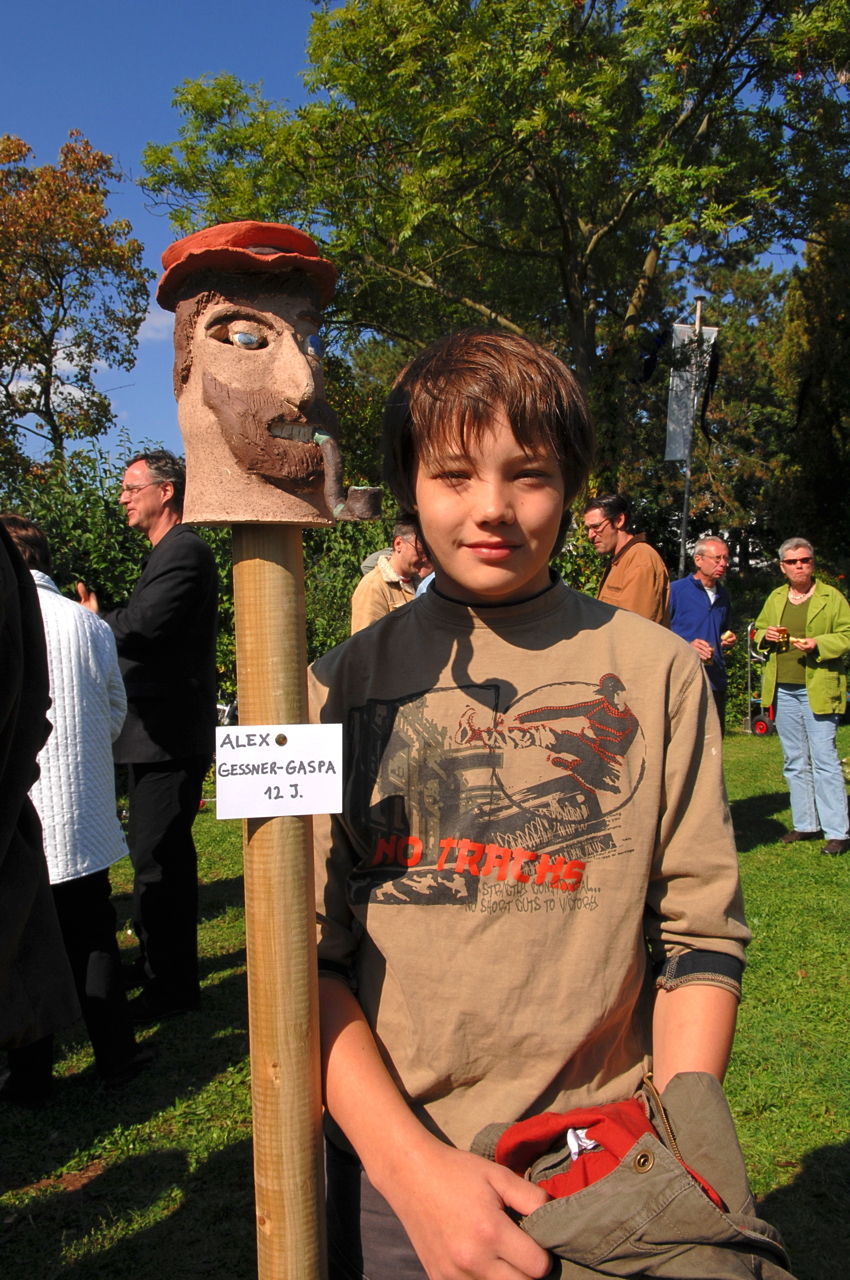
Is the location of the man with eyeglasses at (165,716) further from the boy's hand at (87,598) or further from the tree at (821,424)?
the tree at (821,424)

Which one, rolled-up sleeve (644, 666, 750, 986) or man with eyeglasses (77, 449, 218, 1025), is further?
man with eyeglasses (77, 449, 218, 1025)

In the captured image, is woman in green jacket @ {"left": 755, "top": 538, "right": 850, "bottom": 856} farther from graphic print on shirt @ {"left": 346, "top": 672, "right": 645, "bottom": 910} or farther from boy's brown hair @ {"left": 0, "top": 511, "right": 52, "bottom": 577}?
graphic print on shirt @ {"left": 346, "top": 672, "right": 645, "bottom": 910}

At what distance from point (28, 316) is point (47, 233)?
153 cm

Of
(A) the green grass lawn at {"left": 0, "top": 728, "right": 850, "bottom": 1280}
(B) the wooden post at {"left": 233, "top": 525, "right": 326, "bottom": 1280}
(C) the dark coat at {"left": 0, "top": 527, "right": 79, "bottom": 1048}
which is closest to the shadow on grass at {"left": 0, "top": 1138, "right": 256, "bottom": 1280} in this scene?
(A) the green grass lawn at {"left": 0, "top": 728, "right": 850, "bottom": 1280}

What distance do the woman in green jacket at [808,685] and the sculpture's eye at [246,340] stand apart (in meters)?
5.97

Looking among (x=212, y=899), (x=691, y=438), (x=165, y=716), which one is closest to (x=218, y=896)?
(x=212, y=899)

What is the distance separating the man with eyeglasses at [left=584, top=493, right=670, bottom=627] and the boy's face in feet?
14.1

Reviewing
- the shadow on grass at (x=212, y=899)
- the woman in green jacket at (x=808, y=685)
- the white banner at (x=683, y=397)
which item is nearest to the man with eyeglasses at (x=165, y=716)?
the shadow on grass at (x=212, y=899)

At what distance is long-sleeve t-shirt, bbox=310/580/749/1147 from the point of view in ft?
3.71

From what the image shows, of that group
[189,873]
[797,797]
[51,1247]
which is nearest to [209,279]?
[51,1247]

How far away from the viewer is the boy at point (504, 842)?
113 centimetres

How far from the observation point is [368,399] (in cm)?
1850

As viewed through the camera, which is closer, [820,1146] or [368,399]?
[820,1146]

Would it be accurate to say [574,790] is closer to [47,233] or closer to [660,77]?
[660,77]
